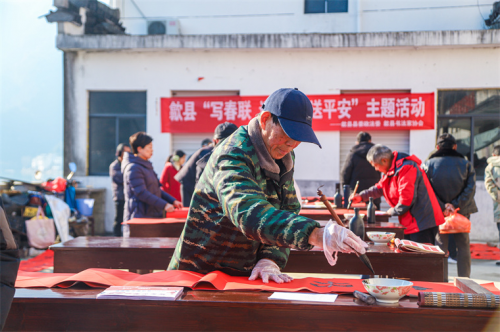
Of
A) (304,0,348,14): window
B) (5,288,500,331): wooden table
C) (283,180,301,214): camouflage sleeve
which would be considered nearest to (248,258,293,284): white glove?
(5,288,500,331): wooden table

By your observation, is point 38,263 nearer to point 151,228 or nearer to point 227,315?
point 151,228

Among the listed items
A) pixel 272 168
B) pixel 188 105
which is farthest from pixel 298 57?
pixel 272 168

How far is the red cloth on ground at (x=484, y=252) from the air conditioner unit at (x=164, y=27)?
7226mm

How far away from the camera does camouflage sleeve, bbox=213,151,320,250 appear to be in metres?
1.50

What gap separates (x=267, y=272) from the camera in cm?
197

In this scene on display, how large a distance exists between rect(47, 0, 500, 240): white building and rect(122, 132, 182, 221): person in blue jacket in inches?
136

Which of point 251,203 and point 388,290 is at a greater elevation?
point 251,203

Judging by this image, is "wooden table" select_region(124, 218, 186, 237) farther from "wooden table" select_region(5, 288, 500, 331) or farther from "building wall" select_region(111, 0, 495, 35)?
"building wall" select_region(111, 0, 495, 35)

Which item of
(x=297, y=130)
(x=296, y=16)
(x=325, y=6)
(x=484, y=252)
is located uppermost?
(x=325, y=6)

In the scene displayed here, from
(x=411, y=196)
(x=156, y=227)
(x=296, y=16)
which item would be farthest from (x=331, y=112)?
(x=156, y=227)

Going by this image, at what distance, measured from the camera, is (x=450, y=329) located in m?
1.61

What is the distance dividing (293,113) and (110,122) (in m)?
6.97

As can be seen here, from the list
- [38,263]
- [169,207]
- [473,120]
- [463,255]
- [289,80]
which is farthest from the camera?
[289,80]

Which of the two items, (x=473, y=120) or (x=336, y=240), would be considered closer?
(x=336, y=240)
